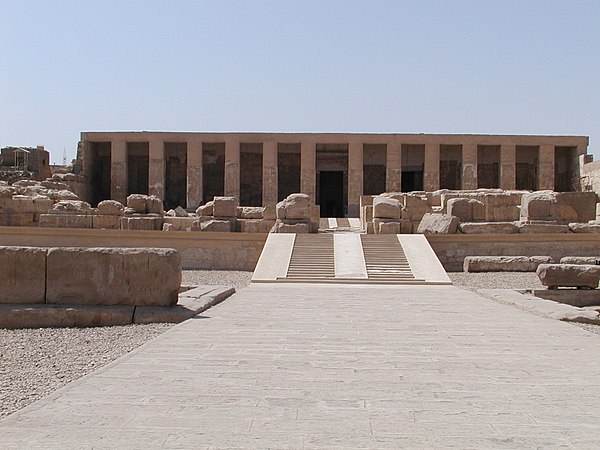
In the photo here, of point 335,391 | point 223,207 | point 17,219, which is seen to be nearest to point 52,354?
point 335,391

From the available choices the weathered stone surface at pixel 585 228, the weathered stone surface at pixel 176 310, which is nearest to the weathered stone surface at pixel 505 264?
the weathered stone surface at pixel 585 228

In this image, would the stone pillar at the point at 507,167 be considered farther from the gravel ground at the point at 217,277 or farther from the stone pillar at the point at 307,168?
the gravel ground at the point at 217,277

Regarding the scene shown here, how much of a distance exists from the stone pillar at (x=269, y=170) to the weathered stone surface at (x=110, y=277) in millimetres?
20621

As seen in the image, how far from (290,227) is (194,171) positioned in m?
12.5

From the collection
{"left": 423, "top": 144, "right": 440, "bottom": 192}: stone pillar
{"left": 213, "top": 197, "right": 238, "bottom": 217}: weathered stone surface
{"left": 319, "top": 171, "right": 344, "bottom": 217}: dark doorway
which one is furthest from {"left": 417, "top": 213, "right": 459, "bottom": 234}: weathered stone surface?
{"left": 319, "top": 171, "right": 344, "bottom": 217}: dark doorway

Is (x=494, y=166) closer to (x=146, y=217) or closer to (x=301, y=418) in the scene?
(x=146, y=217)

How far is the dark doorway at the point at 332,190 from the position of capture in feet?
103

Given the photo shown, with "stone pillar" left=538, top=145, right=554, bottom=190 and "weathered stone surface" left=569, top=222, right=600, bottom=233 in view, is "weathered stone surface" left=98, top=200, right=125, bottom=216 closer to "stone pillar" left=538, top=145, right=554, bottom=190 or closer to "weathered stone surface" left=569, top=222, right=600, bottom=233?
"weathered stone surface" left=569, top=222, right=600, bottom=233

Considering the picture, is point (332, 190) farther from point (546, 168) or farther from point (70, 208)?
point (70, 208)

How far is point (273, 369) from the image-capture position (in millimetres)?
4453

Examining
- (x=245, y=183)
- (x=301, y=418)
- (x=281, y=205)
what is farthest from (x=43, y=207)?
(x=301, y=418)

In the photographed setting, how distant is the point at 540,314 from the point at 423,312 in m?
1.42

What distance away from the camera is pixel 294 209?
16.9m

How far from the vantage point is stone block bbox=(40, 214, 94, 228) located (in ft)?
57.6
